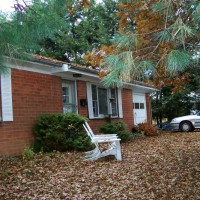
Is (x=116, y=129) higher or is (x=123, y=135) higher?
(x=116, y=129)

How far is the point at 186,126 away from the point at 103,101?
7.20 meters

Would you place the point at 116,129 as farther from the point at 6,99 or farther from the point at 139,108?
the point at 139,108

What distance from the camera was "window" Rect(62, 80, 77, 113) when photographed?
41.6ft

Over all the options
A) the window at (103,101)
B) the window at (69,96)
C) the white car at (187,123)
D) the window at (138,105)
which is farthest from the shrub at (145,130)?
the window at (69,96)

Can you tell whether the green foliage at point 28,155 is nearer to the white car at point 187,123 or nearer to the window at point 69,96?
the window at point 69,96

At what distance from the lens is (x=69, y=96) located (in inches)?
510

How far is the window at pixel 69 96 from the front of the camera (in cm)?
1267

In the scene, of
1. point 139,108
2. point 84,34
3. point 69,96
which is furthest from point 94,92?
point 84,34

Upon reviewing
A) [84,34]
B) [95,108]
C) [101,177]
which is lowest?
[101,177]

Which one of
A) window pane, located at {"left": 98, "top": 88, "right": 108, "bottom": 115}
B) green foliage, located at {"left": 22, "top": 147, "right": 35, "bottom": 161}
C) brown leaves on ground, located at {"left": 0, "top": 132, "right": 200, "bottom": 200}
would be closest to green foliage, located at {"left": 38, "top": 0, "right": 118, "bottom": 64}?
window pane, located at {"left": 98, "top": 88, "right": 108, "bottom": 115}

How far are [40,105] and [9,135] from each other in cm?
170

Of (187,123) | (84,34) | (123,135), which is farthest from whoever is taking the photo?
(84,34)

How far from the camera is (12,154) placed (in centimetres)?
981

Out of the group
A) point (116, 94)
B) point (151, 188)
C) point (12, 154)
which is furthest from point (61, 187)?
point (116, 94)
